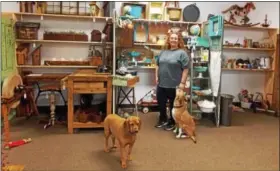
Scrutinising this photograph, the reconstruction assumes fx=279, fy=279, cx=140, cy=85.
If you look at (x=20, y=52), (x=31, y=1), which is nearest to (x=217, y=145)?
(x=20, y=52)

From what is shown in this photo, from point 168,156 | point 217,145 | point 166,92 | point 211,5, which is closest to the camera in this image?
point 168,156

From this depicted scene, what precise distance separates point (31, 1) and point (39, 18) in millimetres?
325

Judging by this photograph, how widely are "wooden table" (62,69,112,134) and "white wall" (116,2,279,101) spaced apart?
1.80 meters

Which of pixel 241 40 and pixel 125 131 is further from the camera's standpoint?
pixel 241 40

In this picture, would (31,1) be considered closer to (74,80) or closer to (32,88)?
(32,88)

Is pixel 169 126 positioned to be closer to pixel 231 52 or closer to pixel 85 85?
pixel 85 85

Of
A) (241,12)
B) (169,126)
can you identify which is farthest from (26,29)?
(241,12)

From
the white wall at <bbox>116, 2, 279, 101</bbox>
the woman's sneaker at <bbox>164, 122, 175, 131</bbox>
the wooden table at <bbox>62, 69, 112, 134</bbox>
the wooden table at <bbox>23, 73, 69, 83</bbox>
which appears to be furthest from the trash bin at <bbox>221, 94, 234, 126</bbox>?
the wooden table at <bbox>23, 73, 69, 83</bbox>

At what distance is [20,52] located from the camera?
15.1 ft

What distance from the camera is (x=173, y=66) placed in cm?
392

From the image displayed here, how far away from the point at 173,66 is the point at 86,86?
4.04 ft

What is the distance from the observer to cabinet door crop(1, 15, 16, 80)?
399 cm

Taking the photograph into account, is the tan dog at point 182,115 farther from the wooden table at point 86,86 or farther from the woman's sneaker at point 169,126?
the wooden table at point 86,86

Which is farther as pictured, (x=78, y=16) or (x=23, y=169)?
(x=78, y=16)
